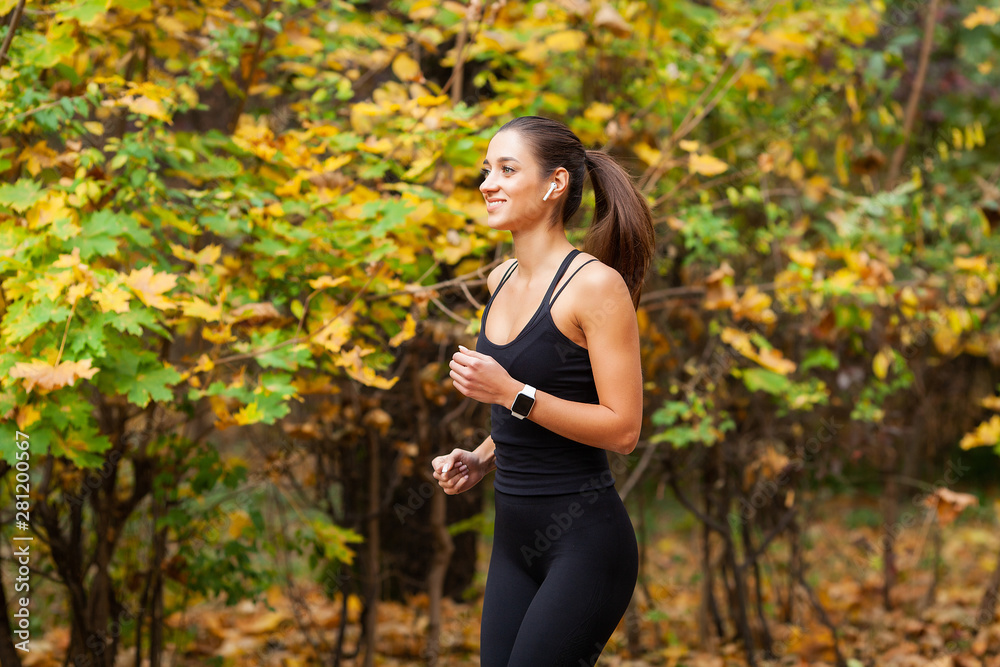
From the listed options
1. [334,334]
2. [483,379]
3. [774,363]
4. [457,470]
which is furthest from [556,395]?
[774,363]

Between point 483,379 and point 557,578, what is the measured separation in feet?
1.63

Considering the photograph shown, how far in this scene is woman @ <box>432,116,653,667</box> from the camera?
1854 millimetres

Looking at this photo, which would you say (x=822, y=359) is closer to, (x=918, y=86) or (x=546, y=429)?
(x=918, y=86)

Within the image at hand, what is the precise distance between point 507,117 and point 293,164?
1098 millimetres

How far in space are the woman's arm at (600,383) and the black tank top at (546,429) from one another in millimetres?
71

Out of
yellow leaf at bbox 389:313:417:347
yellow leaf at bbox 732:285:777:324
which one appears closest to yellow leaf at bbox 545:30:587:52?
yellow leaf at bbox 732:285:777:324

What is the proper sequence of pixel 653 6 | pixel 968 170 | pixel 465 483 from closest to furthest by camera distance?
pixel 465 483 → pixel 653 6 → pixel 968 170

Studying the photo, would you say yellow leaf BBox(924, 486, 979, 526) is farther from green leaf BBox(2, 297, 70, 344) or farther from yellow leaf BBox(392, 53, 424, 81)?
green leaf BBox(2, 297, 70, 344)

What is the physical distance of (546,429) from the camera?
1963 mm

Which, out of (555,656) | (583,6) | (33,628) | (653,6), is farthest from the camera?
(33,628)

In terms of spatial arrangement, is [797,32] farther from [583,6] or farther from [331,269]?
[331,269]

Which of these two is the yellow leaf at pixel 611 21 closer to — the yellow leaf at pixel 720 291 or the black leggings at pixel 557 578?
the yellow leaf at pixel 720 291

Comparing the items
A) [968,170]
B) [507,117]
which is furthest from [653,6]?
[968,170]

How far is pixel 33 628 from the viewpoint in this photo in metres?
4.55
